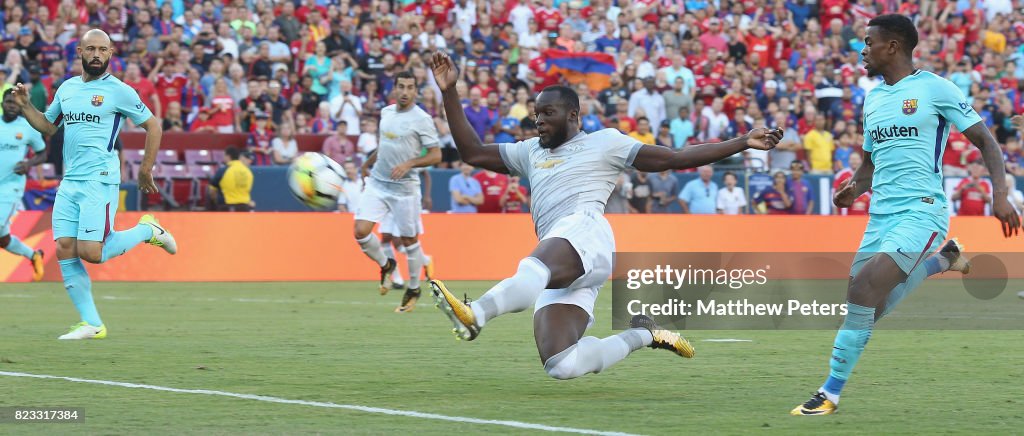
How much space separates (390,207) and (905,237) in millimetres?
10717

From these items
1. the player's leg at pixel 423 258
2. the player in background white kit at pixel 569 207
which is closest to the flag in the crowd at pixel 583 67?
the player's leg at pixel 423 258

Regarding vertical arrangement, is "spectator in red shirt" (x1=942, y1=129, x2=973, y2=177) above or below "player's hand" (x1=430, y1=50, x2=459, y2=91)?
below

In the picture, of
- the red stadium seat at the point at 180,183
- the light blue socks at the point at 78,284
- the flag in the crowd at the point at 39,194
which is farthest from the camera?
the red stadium seat at the point at 180,183

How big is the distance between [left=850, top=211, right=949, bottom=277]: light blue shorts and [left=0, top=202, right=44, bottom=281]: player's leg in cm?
1296

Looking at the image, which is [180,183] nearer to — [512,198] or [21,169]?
[512,198]

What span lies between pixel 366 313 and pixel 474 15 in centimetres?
1448

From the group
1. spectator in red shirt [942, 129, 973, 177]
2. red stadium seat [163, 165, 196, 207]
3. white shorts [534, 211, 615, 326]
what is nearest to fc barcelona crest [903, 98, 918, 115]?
white shorts [534, 211, 615, 326]

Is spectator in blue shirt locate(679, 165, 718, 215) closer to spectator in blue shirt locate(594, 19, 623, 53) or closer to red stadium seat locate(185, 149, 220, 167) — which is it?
spectator in blue shirt locate(594, 19, 623, 53)

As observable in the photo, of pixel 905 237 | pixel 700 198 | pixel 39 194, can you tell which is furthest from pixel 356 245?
pixel 905 237

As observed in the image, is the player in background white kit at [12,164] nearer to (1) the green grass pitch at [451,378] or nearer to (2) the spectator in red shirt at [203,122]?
(1) the green grass pitch at [451,378]

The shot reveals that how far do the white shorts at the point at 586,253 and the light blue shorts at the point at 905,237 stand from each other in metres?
1.41

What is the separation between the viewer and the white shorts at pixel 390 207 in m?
18.1

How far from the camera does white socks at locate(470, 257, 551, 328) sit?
Answer: 7.95 meters

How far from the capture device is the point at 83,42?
11.9 m
